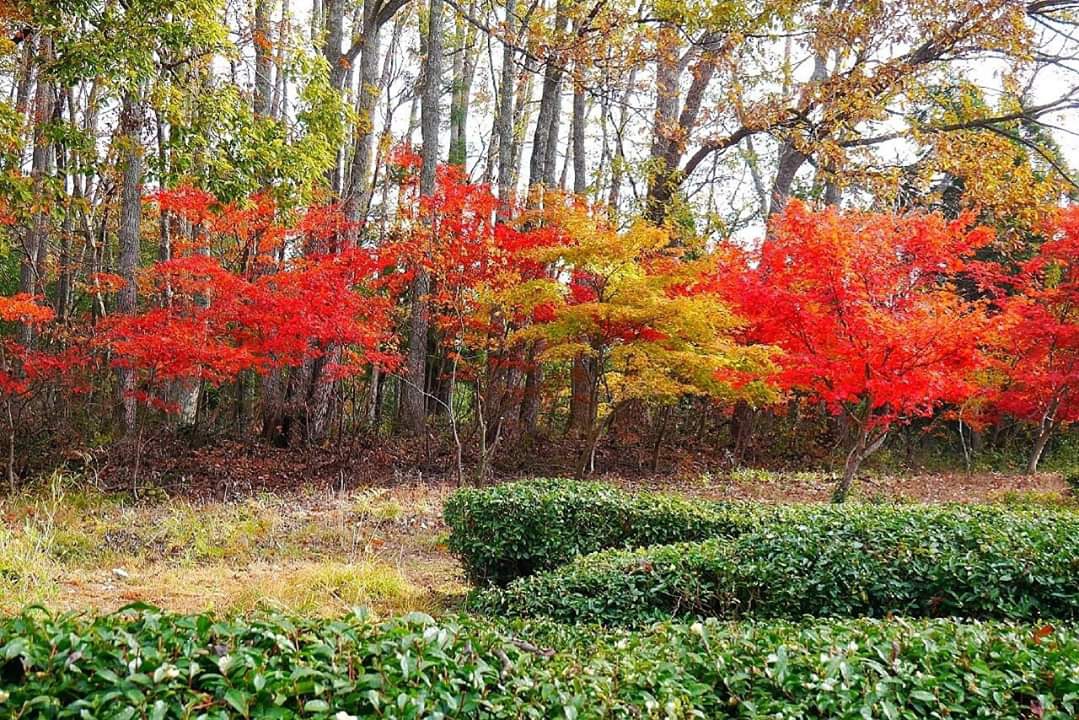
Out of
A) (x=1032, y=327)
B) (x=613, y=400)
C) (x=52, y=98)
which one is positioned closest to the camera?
(x=613, y=400)

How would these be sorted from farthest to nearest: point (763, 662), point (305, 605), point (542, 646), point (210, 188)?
point (210, 188) < point (305, 605) < point (542, 646) < point (763, 662)

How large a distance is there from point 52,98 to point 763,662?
1567 centimetres

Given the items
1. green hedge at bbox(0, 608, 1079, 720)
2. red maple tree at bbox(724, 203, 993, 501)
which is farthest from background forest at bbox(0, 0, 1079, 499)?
green hedge at bbox(0, 608, 1079, 720)

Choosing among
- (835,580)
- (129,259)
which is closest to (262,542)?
(835,580)

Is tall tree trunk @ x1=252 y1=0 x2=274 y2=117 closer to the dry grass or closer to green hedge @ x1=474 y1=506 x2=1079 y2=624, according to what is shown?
the dry grass

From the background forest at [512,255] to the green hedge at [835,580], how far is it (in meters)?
4.42

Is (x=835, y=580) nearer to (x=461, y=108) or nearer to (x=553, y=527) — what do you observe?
(x=553, y=527)

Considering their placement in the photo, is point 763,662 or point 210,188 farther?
point 210,188

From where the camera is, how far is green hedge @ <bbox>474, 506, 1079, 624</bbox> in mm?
3934

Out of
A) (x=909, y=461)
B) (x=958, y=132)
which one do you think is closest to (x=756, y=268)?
(x=958, y=132)

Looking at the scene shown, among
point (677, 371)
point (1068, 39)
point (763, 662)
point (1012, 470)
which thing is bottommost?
point (1012, 470)

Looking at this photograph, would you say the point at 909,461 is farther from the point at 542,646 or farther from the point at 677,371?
the point at 542,646

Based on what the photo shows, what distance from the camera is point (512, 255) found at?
34.9 ft

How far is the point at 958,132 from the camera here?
11883 mm
